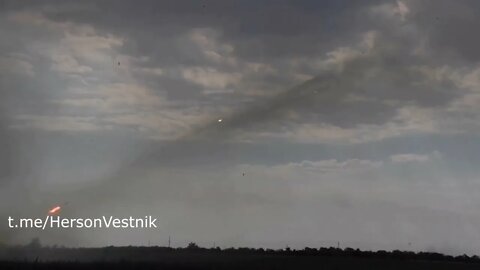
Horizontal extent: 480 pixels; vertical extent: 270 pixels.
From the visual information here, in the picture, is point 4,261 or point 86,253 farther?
point 86,253

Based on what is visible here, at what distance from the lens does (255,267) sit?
235 ft

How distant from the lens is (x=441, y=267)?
91.0m

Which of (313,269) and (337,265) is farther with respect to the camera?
(337,265)

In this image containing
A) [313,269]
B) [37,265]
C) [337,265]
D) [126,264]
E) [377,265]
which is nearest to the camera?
[37,265]

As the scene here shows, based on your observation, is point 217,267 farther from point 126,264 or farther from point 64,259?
point 64,259

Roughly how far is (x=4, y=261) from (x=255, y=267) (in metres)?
24.0

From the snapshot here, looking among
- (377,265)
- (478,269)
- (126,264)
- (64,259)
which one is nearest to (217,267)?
(126,264)

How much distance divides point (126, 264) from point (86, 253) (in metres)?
17.0

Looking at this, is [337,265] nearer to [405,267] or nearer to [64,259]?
[405,267]

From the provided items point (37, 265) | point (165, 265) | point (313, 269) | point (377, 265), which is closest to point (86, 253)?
point (165, 265)

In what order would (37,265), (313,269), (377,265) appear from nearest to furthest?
(37,265)
(313,269)
(377,265)

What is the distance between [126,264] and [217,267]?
29.2 ft

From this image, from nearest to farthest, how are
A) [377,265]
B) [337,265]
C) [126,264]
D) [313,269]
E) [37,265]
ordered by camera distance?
[37,265], [126,264], [313,269], [337,265], [377,265]

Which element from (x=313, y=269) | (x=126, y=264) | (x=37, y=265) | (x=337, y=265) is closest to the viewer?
(x=37, y=265)
